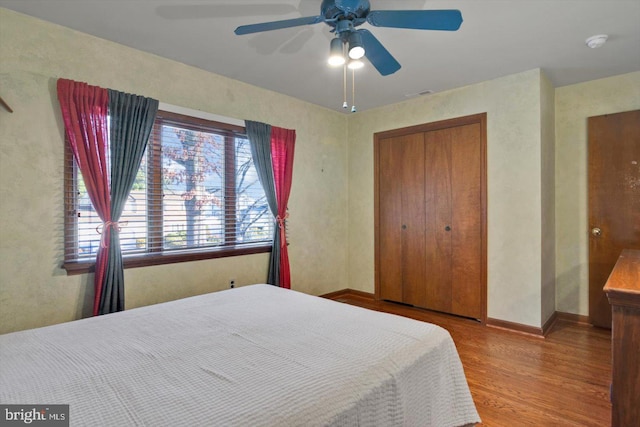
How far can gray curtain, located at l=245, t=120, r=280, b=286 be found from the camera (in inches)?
132

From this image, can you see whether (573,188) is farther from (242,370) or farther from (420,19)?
(242,370)

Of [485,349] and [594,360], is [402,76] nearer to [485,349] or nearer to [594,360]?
[485,349]

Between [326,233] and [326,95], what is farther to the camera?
[326,233]

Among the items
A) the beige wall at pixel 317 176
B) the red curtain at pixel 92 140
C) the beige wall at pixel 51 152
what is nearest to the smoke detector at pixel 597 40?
the beige wall at pixel 317 176

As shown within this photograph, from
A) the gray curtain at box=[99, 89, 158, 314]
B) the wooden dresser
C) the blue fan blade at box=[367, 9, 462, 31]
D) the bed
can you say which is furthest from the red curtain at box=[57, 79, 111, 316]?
the wooden dresser

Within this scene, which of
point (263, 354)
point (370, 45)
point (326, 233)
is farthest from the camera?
point (326, 233)

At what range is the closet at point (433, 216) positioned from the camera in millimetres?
3457

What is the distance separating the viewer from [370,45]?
187cm

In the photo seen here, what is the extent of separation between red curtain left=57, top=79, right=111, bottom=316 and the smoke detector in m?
3.68

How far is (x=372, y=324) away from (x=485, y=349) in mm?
1711

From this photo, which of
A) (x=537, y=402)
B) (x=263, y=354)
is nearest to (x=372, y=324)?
(x=263, y=354)

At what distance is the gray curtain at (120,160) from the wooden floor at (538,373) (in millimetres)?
2593

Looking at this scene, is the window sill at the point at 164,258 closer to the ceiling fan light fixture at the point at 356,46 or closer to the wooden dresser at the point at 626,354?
the ceiling fan light fixture at the point at 356,46

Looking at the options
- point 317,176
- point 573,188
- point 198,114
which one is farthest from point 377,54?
point 573,188
